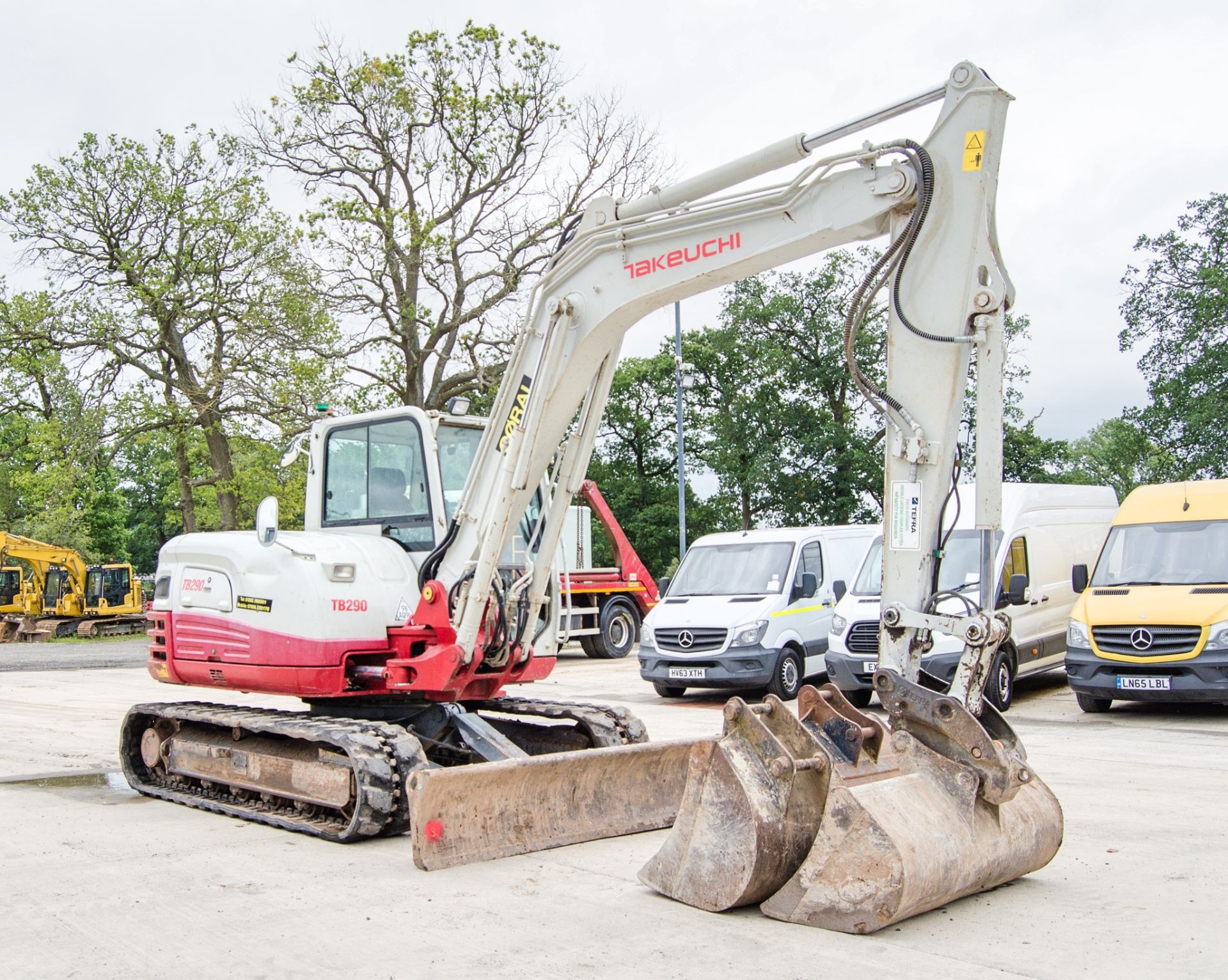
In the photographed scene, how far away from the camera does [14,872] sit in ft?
21.4

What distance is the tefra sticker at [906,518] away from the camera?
5875 mm

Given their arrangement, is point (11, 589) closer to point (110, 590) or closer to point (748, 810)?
point (110, 590)

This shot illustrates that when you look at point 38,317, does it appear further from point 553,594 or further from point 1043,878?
point 1043,878

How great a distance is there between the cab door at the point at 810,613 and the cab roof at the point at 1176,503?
3691mm

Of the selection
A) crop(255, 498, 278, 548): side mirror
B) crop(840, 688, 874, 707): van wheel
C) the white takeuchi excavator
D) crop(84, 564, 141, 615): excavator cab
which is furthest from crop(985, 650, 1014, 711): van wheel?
crop(84, 564, 141, 615): excavator cab

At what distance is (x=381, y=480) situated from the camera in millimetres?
8523

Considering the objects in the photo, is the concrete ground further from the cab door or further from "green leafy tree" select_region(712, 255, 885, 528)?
"green leafy tree" select_region(712, 255, 885, 528)

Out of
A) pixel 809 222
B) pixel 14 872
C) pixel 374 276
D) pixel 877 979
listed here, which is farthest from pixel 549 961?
pixel 374 276

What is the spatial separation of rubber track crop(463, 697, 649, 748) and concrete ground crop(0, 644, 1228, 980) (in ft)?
3.87

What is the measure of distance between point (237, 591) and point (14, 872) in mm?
2294

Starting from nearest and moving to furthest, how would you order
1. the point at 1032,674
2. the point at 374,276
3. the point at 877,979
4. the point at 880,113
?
the point at 877,979, the point at 880,113, the point at 1032,674, the point at 374,276

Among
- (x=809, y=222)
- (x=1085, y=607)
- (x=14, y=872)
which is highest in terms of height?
(x=809, y=222)

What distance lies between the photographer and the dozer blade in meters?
6.36

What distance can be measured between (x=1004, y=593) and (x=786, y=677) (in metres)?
2.84
